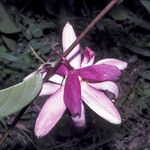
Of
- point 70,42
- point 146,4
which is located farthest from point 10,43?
point 70,42

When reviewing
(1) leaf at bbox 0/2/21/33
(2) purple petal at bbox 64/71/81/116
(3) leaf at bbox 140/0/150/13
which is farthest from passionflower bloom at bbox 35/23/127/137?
(1) leaf at bbox 0/2/21/33

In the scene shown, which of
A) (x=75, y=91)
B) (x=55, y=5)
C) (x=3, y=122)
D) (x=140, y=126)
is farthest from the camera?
(x=55, y=5)

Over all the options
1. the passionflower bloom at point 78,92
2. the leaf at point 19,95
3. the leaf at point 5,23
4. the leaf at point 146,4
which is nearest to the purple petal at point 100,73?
the passionflower bloom at point 78,92

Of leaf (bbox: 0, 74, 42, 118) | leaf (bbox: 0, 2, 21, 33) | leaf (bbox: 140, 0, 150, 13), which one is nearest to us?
leaf (bbox: 0, 74, 42, 118)

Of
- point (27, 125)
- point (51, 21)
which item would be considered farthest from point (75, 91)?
point (51, 21)

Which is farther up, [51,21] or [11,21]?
[11,21]

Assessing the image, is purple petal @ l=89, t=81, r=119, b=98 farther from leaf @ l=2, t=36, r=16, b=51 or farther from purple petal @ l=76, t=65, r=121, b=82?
leaf @ l=2, t=36, r=16, b=51

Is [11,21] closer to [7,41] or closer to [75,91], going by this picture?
[7,41]
